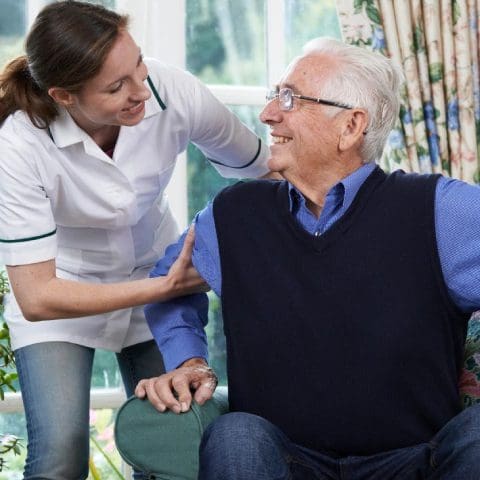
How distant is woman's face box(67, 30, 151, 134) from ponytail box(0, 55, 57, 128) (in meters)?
0.06

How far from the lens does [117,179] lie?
2.17 meters

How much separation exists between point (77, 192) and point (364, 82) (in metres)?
Result: 0.71

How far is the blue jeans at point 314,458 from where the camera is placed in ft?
5.28

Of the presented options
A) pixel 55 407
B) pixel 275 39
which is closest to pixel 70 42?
pixel 55 407

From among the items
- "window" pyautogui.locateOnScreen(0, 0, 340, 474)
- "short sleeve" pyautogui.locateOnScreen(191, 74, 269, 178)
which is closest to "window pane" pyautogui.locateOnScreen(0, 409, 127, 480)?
Result: "window" pyautogui.locateOnScreen(0, 0, 340, 474)

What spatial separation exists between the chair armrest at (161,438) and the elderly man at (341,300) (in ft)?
0.10

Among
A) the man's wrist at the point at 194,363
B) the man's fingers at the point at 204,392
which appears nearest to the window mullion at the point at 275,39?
the man's wrist at the point at 194,363

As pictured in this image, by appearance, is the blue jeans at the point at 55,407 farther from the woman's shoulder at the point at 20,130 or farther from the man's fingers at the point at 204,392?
the woman's shoulder at the point at 20,130

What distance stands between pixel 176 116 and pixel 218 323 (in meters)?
1.18

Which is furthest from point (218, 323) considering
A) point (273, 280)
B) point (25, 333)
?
point (273, 280)

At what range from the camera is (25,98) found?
207cm

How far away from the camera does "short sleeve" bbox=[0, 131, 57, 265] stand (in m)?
2.02

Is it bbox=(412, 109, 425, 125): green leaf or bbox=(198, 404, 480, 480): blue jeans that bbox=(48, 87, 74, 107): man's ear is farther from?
bbox=(412, 109, 425, 125): green leaf

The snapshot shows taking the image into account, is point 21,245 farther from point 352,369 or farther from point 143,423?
point 352,369
